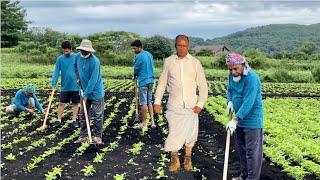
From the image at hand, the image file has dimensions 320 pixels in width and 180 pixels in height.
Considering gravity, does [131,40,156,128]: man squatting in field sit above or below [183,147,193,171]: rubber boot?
above

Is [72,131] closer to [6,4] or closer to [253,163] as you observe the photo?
[253,163]

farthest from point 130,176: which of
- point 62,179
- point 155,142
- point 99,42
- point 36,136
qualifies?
point 99,42

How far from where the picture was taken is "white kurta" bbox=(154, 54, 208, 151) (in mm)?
7184

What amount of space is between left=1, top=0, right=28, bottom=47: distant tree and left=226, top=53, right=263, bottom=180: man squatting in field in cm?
5226

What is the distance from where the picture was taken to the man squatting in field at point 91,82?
29.8ft

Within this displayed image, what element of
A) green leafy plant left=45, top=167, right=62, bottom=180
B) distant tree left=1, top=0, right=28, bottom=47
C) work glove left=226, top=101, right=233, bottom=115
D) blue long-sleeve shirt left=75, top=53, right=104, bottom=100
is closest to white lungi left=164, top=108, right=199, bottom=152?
work glove left=226, top=101, right=233, bottom=115

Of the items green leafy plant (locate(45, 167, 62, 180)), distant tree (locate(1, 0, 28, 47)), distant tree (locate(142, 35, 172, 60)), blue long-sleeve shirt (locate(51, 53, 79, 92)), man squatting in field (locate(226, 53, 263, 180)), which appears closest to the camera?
man squatting in field (locate(226, 53, 263, 180))

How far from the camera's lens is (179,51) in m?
7.10

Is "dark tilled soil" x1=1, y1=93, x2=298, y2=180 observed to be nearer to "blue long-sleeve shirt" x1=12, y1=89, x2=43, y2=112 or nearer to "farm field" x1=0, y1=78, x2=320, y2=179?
"farm field" x1=0, y1=78, x2=320, y2=179

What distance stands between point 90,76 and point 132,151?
5.20 ft

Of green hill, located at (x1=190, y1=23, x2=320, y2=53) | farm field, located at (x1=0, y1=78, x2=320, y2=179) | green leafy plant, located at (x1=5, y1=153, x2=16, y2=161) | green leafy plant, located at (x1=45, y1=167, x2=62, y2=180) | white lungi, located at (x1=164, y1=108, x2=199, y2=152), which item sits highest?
white lungi, located at (x1=164, y1=108, x2=199, y2=152)

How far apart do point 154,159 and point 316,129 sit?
4649 mm

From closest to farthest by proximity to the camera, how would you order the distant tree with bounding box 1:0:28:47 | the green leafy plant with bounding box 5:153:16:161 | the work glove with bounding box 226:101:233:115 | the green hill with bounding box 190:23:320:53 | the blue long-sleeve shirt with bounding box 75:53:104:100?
the work glove with bounding box 226:101:233:115 < the green leafy plant with bounding box 5:153:16:161 < the blue long-sleeve shirt with bounding box 75:53:104:100 < the distant tree with bounding box 1:0:28:47 < the green hill with bounding box 190:23:320:53

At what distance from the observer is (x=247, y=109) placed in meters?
6.36
